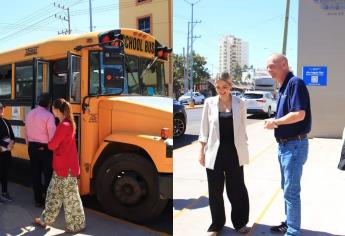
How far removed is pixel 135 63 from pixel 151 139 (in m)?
1.38

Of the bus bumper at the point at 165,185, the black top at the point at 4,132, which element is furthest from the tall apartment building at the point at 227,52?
the black top at the point at 4,132

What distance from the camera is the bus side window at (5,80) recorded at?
7621mm

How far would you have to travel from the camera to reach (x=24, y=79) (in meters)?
7.14

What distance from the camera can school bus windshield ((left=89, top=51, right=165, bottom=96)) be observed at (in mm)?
5625

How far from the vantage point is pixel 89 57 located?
564 centimetres

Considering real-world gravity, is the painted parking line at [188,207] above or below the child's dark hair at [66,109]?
below

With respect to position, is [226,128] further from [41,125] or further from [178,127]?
[178,127]

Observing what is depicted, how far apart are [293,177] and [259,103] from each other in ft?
59.3

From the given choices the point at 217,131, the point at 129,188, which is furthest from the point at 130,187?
the point at 217,131

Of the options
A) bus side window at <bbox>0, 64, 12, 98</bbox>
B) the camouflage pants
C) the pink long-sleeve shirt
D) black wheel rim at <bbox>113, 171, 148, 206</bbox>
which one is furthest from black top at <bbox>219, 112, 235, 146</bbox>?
bus side window at <bbox>0, 64, 12, 98</bbox>

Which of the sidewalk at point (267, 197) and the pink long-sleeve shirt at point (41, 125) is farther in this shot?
the pink long-sleeve shirt at point (41, 125)

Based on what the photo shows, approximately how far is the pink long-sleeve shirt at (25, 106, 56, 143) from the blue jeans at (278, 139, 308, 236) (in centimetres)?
336

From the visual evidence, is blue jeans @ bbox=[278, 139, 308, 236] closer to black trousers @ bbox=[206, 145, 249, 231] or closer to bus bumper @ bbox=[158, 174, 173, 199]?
black trousers @ bbox=[206, 145, 249, 231]

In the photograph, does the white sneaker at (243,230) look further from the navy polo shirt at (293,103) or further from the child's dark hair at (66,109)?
the child's dark hair at (66,109)
